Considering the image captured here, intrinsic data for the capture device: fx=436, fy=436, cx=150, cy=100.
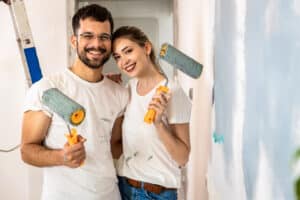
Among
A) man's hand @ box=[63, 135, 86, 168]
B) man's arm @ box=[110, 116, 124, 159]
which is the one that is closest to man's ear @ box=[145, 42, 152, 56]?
man's arm @ box=[110, 116, 124, 159]

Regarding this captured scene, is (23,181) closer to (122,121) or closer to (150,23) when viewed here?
(150,23)

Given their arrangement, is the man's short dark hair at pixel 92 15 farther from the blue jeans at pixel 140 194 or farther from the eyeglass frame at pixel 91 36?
the blue jeans at pixel 140 194

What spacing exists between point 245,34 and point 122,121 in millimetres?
609

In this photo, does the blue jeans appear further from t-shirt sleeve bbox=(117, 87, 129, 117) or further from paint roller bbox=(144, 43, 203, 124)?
paint roller bbox=(144, 43, 203, 124)

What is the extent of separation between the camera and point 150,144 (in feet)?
4.61

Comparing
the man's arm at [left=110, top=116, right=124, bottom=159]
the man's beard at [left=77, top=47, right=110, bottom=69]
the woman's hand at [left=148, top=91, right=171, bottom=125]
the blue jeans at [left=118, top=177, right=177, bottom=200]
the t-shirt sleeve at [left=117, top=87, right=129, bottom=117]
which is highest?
the man's beard at [left=77, top=47, right=110, bottom=69]

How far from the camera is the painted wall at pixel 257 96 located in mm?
734

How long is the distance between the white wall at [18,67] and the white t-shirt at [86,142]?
1195 mm

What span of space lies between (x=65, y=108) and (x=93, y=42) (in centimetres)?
28

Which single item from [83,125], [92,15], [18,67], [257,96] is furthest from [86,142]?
[18,67]

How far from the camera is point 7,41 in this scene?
2.56 metres

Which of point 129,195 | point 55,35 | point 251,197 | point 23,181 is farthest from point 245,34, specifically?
point 23,181

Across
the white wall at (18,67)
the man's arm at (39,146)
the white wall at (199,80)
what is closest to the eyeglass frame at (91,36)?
the man's arm at (39,146)

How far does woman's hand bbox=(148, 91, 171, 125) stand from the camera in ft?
4.12
